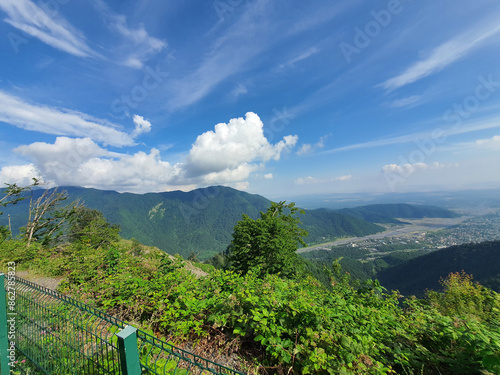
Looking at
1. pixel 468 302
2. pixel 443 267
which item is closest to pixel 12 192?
pixel 468 302

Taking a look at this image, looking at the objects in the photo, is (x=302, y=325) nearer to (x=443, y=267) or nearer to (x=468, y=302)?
(x=468, y=302)

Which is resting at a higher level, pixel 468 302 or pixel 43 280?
pixel 43 280

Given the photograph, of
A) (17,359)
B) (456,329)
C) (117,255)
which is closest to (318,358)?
(456,329)

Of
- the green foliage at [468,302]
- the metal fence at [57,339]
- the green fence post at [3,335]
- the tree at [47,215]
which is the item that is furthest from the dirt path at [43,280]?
the tree at [47,215]

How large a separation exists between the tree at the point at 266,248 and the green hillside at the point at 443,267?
216 feet

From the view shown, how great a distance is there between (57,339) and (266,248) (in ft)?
40.3

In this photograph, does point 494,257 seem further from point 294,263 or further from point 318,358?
point 318,358

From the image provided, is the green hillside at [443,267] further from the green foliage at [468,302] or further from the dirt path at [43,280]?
the dirt path at [43,280]

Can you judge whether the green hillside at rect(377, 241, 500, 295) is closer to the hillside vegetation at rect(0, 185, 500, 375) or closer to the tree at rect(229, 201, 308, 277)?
the tree at rect(229, 201, 308, 277)

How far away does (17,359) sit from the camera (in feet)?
12.3

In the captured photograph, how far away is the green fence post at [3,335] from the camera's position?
11.6 ft

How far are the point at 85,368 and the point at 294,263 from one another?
15136mm

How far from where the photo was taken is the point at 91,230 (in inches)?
1184

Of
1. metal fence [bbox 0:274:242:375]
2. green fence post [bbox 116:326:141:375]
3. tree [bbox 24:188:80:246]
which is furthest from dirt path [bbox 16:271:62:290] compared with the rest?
tree [bbox 24:188:80:246]
